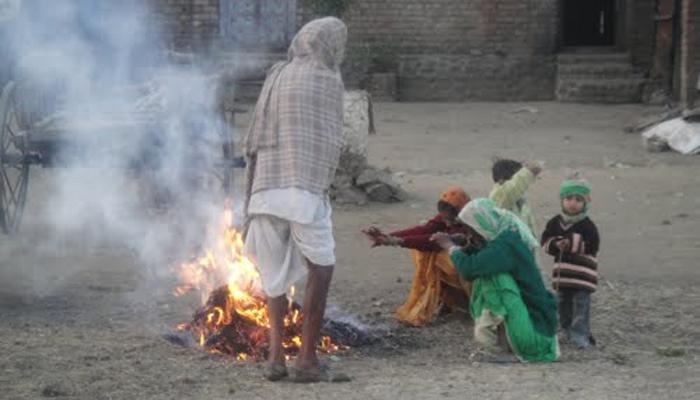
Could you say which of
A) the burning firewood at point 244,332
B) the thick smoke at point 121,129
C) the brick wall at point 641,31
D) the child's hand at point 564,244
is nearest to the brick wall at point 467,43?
the brick wall at point 641,31

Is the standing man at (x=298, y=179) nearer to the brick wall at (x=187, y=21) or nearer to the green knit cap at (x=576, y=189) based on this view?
the green knit cap at (x=576, y=189)

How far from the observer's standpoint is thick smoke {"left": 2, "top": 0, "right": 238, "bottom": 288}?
9.06m

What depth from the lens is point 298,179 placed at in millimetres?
5945

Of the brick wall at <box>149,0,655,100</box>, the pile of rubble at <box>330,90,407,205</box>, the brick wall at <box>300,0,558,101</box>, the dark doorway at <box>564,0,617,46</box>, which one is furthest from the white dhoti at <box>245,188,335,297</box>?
the dark doorway at <box>564,0,617,46</box>

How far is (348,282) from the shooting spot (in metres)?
8.64

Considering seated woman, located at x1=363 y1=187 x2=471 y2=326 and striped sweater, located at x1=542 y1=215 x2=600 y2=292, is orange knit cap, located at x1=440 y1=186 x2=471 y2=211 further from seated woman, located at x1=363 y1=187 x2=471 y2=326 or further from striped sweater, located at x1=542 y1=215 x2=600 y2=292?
striped sweater, located at x1=542 y1=215 x2=600 y2=292

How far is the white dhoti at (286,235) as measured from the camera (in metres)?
5.93

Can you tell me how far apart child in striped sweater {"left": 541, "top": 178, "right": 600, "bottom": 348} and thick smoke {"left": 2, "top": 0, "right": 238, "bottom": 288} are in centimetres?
280

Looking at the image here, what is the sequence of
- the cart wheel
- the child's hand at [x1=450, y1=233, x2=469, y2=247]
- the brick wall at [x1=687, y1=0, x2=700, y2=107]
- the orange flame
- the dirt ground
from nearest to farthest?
1. the dirt ground
2. the orange flame
3. the child's hand at [x1=450, y1=233, x2=469, y2=247]
4. the cart wheel
5. the brick wall at [x1=687, y1=0, x2=700, y2=107]

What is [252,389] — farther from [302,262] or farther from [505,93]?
[505,93]

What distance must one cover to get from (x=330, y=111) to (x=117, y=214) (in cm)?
498

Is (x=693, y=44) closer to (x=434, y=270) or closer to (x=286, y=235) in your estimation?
(x=434, y=270)

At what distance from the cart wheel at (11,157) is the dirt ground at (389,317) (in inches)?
8.8

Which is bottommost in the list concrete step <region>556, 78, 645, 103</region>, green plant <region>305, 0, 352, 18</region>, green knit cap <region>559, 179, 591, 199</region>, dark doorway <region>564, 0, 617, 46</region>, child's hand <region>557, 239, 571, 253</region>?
concrete step <region>556, 78, 645, 103</region>
